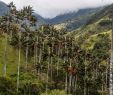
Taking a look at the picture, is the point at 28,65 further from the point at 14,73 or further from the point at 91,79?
the point at 91,79

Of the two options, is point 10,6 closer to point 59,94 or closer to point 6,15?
point 6,15

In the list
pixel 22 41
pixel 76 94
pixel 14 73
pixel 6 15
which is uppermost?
pixel 6 15

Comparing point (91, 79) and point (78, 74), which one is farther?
point (78, 74)

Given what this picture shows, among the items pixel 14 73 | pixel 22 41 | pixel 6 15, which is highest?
pixel 6 15

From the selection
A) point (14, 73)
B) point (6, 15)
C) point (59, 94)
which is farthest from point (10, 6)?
point (59, 94)

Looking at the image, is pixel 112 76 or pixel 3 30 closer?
pixel 112 76

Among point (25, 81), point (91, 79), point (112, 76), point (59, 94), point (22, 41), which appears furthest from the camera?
point (22, 41)

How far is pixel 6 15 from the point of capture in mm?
175750

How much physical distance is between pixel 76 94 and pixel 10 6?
57.6 meters

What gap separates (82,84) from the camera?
7446 inches

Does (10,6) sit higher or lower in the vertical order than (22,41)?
higher

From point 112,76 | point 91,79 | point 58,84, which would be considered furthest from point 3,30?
point 112,76

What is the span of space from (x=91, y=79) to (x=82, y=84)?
15.8m

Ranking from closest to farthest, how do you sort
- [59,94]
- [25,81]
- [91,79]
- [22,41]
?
[59,94]
[25,81]
[91,79]
[22,41]
